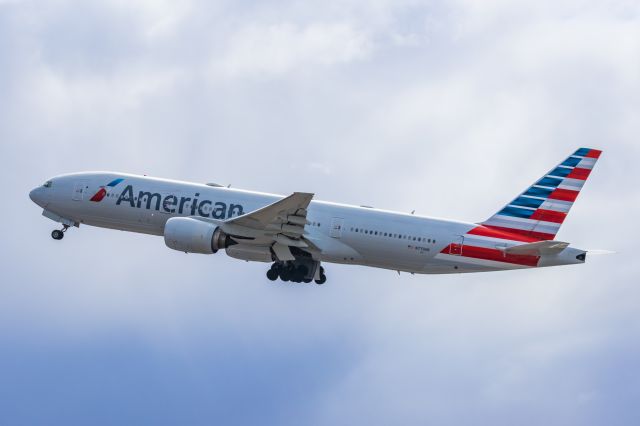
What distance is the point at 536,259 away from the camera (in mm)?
47031

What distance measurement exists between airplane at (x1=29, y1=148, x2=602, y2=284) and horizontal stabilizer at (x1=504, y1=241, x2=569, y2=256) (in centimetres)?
5

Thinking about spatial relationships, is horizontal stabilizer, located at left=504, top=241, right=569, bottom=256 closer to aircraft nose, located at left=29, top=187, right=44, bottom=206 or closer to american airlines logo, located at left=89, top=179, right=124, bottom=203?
american airlines logo, located at left=89, top=179, right=124, bottom=203

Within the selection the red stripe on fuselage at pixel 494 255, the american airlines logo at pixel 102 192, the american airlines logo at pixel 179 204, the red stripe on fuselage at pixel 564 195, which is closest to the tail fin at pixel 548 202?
the red stripe on fuselage at pixel 564 195

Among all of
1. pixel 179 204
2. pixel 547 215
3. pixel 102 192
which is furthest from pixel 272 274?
pixel 547 215

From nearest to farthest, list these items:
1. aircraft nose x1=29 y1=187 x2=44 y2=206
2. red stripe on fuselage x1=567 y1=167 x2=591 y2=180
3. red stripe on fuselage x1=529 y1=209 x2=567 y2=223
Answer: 1. red stripe on fuselage x1=529 y1=209 x2=567 y2=223
2. red stripe on fuselage x1=567 y1=167 x2=591 y2=180
3. aircraft nose x1=29 y1=187 x2=44 y2=206

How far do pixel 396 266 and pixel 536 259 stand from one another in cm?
722

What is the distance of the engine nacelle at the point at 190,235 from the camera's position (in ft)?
153

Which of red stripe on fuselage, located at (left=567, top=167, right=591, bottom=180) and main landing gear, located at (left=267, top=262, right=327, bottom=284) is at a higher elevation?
red stripe on fuselage, located at (left=567, top=167, right=591, bottom=180)

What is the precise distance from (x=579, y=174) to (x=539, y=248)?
20.9 feet

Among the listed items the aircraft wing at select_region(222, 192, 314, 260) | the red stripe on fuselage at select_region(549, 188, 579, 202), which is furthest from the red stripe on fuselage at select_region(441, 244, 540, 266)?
the aircraft wing at select_region(222, 192, 314, 260)

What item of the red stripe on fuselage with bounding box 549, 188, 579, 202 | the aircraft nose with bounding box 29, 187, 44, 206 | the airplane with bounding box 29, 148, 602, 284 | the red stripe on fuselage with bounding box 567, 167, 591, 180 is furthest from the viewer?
the aircraft nose with bounding box 29, 187, 44, 206

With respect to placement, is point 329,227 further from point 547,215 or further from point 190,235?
point 547,215

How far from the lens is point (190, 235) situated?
4662cm

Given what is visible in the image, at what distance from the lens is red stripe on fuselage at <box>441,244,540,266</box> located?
155 feet
